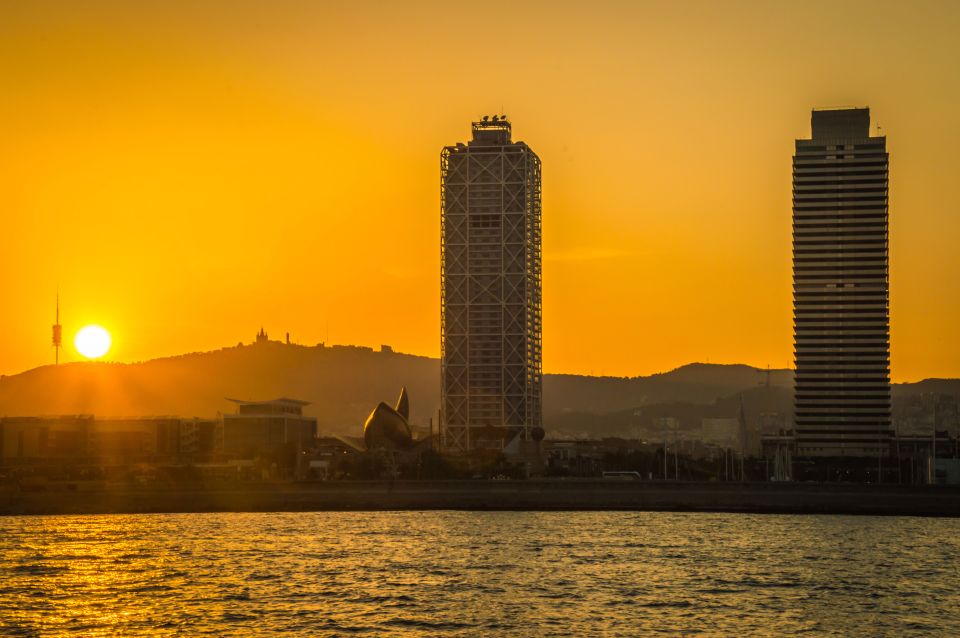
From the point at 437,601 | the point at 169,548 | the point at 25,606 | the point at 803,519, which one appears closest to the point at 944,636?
the point at 437,601

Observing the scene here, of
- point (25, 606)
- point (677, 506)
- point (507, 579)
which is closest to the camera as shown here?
point (25, 606)

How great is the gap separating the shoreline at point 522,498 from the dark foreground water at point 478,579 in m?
23.8

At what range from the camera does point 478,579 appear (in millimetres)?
88250

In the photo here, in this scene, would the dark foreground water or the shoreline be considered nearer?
the dark foreground water

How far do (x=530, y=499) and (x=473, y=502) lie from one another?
645 cm

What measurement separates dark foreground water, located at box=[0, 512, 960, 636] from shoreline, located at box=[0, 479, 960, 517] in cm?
2379

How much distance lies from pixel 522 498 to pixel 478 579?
84.2m

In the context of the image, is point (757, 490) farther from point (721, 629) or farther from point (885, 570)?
point (721, 629)

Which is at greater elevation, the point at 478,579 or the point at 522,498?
the point at 522,498

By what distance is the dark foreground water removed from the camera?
229ft

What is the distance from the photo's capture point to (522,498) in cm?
17212

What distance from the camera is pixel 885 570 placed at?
310 ft

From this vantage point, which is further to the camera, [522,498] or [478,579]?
[522,498]

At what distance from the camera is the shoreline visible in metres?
162
